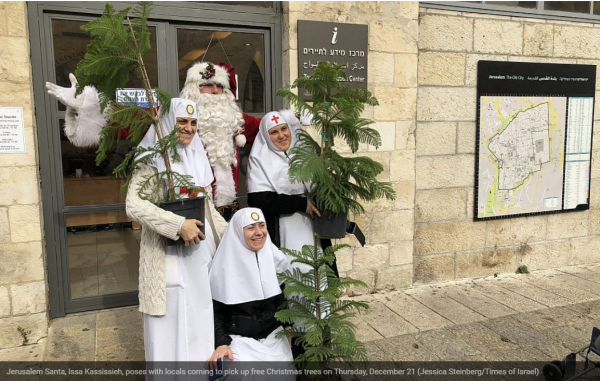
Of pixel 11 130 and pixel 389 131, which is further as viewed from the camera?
pixel 389 131

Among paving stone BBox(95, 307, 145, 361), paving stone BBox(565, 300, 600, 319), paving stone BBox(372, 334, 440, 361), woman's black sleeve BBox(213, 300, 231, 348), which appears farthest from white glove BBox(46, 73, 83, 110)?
paving stone BBox(565, 300, 600, 319)

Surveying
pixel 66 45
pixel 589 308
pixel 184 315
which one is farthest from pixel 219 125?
pixel 589 308

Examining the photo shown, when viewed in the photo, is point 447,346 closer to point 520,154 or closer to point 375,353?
point 375,353

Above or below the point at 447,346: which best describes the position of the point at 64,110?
above

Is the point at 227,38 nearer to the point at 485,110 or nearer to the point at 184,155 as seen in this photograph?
the point at 184,155

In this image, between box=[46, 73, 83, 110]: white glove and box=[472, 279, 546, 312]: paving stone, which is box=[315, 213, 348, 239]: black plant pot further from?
box=[472, 279, 546, 312]: paving stone

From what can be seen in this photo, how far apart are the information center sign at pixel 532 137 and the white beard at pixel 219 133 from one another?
10.9 ft

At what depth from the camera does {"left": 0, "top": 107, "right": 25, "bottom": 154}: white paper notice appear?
12.1 ft

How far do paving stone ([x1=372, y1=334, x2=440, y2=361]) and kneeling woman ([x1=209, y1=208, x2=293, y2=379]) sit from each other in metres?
1.25

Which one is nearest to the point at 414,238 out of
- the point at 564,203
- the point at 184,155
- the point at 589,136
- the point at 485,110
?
the point at 485,110

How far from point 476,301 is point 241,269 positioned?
3.17m

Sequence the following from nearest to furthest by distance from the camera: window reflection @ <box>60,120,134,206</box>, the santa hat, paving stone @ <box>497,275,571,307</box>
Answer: the santa hat, window reflection @ <box>60,120,134,206</box>, paving stone @ <box>497,275,571,307</box>

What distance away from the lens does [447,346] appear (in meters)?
3.87

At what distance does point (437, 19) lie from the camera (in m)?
5.13
